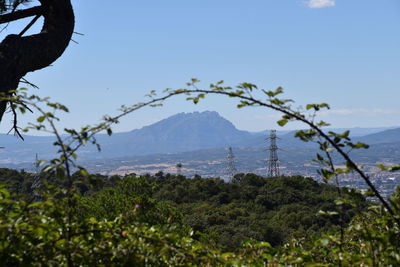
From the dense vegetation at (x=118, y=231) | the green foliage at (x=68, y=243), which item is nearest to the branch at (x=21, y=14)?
the dense vegetation at (x=118, y=231)

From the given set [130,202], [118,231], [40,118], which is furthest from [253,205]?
[40,118]

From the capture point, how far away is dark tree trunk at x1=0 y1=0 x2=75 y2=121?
4.00 m

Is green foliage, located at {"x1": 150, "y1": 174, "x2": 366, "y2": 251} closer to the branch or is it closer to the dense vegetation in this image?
the dense vegetation

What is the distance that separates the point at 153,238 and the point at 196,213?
29.4 m

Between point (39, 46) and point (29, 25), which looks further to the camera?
point (29, 25)

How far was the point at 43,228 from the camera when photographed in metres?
2.14

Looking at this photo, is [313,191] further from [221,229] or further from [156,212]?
[156,212]

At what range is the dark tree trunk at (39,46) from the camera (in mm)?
4003

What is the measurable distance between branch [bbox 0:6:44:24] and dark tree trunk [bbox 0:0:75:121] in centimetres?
6

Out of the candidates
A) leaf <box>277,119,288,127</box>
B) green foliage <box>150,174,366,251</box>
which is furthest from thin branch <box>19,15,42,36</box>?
green foliage <box>150,174,366,251</box>

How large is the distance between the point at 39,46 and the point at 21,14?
89 cm

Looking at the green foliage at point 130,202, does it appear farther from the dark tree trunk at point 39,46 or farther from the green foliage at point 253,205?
the green foliage at point 253,205

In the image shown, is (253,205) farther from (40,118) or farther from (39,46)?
(40,118)

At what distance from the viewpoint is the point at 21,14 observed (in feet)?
16.3
